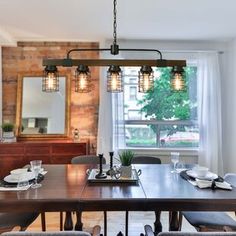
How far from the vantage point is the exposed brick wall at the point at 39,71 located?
15.8 feet

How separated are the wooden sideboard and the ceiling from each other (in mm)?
1618

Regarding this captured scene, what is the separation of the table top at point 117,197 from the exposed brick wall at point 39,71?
2.63 m

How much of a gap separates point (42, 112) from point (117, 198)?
3.14 m

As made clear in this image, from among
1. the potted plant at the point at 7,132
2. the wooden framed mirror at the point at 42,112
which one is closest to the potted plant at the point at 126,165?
the wooden framed mirror at the point at 42,112

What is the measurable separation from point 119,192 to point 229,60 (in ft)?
11.2

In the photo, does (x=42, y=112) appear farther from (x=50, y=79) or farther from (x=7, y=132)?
(x=50, y=79)

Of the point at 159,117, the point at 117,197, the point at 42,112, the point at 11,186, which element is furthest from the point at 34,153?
the point at 117,197

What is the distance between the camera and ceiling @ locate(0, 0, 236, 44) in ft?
10.3

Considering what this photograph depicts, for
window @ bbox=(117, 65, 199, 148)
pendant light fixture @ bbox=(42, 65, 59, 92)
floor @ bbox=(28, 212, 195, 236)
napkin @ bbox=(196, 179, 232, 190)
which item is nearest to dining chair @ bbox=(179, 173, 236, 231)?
napkin @ bbox=(196, 179, 232, 190)

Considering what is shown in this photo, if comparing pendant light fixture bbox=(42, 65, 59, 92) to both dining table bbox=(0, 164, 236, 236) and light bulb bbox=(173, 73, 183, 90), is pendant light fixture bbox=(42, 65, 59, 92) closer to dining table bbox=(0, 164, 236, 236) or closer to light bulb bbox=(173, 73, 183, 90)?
dining table bbox=(0, 164, 236, 236)

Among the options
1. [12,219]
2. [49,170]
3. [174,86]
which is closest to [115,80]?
[174,86]

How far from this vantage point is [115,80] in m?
2.32

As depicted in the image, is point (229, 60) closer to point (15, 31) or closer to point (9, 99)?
point (15, 31)

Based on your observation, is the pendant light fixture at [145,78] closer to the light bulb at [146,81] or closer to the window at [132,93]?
the light bulb at [146,81]
